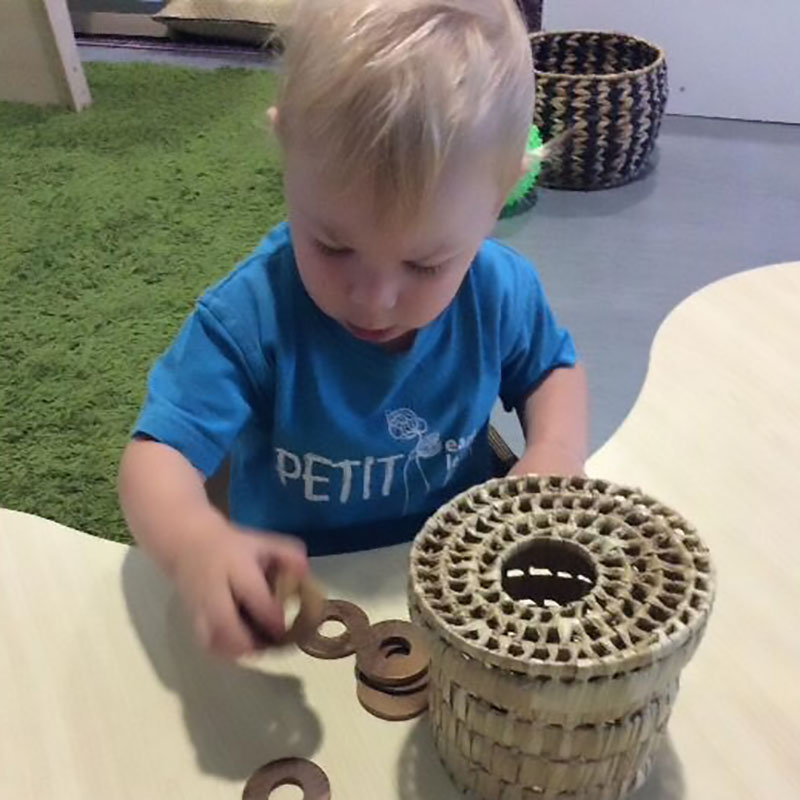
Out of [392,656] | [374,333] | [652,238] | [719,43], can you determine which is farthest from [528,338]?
[719,43]

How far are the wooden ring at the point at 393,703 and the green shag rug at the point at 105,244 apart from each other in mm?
626

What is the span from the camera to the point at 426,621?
39 centimetres

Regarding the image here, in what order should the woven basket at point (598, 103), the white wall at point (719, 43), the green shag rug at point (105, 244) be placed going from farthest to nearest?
the white wall at point (719, 43), the woven basket at point (598, 103), the green shag rug at point (105, 244)

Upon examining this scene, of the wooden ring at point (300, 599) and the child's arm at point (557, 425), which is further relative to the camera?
the child's arm at point (557, 425)

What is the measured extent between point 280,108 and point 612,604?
277 mm

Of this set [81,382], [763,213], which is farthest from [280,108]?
[763,213]

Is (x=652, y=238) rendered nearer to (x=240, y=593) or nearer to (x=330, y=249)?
(x=330, y=249)

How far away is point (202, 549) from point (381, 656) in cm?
10

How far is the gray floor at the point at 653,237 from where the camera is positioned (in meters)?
1.39

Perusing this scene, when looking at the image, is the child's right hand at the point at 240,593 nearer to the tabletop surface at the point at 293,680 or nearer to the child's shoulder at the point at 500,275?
the tabletop surface at the point at 293,680

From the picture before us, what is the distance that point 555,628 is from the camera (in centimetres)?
37

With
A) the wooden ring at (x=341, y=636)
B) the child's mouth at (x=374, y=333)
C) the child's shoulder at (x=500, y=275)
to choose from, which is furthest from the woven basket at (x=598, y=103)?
the wooden ring at (x=341, y=636)

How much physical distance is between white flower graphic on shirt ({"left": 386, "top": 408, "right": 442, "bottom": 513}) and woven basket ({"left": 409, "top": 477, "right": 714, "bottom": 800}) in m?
0.21

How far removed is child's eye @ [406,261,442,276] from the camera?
52 centimetres
